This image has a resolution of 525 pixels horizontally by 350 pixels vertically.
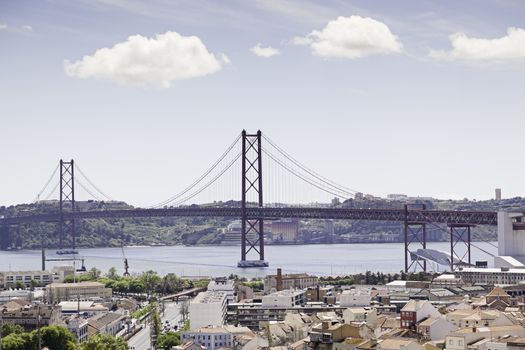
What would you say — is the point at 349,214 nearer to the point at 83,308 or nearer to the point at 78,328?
the point at 83,308

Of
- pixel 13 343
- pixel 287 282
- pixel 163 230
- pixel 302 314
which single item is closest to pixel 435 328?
pixel 302 314

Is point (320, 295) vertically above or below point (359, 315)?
above

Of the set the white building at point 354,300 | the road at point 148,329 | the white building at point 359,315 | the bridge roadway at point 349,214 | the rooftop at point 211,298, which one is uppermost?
the bridge roadway at point 349,214

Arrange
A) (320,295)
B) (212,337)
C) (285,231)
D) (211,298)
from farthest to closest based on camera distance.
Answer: (285,231) < (320,295) < (211,298) < (212,337)

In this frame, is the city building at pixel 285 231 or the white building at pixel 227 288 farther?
the city building at pixel 285 231

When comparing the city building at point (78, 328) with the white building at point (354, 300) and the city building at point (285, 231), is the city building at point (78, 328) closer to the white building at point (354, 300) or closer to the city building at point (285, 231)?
the white building at point (354, 300)

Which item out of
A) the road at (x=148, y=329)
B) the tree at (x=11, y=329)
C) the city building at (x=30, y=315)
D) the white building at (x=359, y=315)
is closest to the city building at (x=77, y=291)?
the road at (x=148, y=329)
